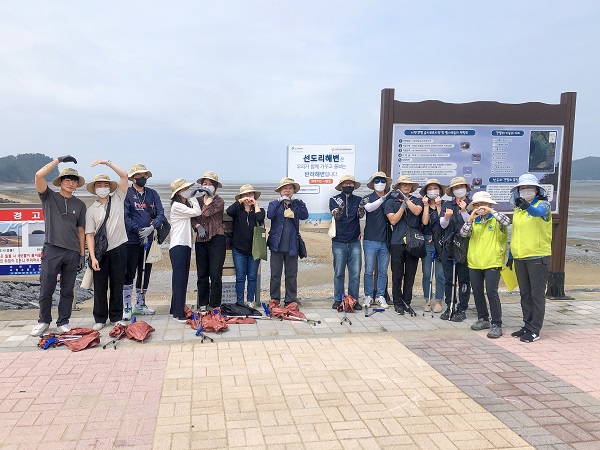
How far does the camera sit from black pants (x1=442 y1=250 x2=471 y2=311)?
6.23m

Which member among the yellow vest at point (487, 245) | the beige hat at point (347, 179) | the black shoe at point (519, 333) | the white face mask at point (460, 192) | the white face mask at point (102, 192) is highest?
the beige hat at point (347, 179)

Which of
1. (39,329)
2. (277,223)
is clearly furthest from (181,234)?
(39,329)

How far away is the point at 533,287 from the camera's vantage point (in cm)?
546

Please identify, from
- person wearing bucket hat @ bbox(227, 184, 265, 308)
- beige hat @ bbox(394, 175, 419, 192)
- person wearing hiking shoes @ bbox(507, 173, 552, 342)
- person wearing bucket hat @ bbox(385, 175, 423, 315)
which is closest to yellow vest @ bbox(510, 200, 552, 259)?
person wearing hiking shoes @ bbox(507, 173, 552, 342)

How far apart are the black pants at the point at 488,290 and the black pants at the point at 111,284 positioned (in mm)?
4229

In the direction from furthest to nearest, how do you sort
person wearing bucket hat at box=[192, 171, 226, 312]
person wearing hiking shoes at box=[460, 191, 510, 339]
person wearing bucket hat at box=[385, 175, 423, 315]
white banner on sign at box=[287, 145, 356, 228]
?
white banner on sign at box=[287, 145, 356, 228]
person wearing bucket hat at box=[385, 175, 423, 315]
person wearing bucket hat at box=[192, 171, 226, 312]
person wearing hiking shoes at box=[460, 191, 510, 339]

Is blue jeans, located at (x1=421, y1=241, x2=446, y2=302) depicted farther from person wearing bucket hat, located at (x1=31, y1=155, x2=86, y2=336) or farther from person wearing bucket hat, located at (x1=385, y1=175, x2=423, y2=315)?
person wearing bucket hat, located at (x1=31, y1=155, x2=86, y2=336)

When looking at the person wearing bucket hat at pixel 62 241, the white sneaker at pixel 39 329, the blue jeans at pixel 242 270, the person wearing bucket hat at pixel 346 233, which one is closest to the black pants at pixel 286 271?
the blue jeans at pixel 242 270

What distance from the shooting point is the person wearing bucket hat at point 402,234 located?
20.9 feet

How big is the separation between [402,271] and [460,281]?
30.2 inches

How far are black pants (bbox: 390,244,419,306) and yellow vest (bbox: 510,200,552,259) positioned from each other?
4.62 feet

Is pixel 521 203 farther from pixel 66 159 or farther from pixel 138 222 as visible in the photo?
pixel 66 159

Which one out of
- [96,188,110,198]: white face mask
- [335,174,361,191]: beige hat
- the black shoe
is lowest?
the black shoe

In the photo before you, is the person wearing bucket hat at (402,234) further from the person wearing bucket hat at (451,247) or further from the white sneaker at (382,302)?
the person wearing bucket hat at (451,247)
